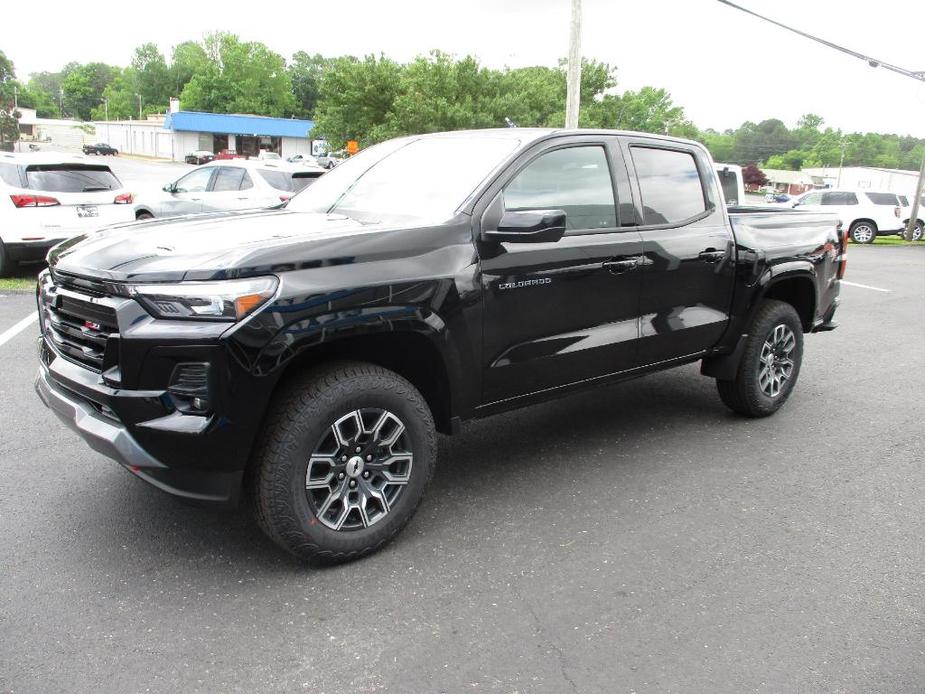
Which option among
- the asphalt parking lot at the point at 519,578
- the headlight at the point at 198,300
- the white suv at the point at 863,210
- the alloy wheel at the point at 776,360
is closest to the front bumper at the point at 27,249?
the asphalt parking lot at the point at 519,578

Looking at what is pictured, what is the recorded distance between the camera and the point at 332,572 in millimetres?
3361

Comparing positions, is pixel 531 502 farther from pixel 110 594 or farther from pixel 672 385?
pixel 672 385

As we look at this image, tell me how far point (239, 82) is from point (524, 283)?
114 m

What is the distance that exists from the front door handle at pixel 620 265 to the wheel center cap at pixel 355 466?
173 centimetres

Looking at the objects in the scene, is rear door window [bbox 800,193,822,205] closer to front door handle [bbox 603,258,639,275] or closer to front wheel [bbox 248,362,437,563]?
front door handle [bbox 603,258,639,275]

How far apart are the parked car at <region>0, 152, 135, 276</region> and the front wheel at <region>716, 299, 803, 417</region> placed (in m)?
8.33

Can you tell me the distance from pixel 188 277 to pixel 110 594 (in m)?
1.32

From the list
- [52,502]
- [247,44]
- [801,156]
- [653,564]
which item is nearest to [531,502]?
[653,564]

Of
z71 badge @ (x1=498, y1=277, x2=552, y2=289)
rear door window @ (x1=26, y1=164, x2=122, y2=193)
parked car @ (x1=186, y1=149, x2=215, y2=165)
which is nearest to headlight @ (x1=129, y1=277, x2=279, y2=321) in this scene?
z71 badge @ (x1=498, y1=277, x2=552, y2=289)

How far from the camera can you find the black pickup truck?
9.71 ft

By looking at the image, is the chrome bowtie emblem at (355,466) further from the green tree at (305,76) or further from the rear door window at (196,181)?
the green tree at (305,76)

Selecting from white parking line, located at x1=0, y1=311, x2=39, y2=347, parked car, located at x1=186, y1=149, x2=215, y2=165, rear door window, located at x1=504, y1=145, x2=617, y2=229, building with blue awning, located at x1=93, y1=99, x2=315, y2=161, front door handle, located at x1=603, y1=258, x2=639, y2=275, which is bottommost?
white parking line, located at x1=0, y1=311, x2=39, y2=347

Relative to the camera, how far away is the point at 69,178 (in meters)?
10.2

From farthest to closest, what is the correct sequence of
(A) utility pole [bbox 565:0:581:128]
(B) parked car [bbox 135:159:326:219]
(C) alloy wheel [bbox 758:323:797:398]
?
(A) utility pole [bbox 565:0:581:128] → (B) parked car [bbox 135:159:326:219] → (C) alloy wheel [bbox 758:323:797:398]
